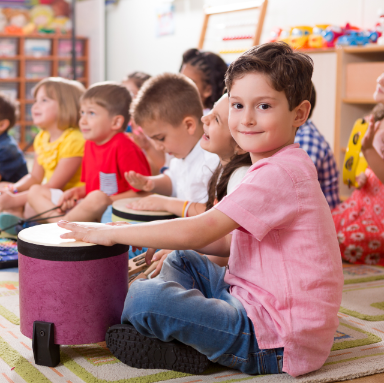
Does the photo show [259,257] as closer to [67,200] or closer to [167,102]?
[167,102]

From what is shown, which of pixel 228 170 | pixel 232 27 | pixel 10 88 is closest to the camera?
pixel 228 170

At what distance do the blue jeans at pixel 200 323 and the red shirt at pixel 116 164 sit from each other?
1.06m

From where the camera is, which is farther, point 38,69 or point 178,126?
point 38,69

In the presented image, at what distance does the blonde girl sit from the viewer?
2375mm

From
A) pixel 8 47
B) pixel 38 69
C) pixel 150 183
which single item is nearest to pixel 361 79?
pixel 150 183

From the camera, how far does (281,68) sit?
0.98 meters

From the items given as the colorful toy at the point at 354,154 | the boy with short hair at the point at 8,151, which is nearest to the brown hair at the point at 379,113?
the colorful toy at the point at 354,154

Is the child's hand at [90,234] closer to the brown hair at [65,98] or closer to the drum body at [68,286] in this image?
the drum body at [68,286]

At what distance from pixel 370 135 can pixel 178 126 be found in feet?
2.29

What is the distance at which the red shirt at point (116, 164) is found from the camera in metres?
2.09

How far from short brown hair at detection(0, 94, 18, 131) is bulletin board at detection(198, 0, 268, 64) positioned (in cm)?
182

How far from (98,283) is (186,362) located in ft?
0.79

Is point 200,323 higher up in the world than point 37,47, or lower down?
lower down

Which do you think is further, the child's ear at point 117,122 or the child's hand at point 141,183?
the child's ear at point 117,122
